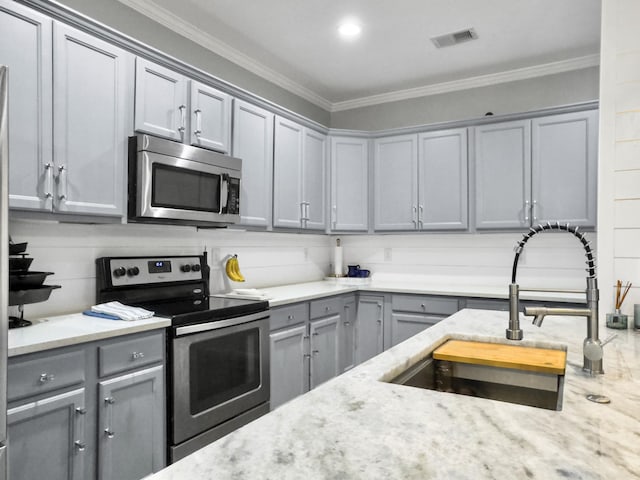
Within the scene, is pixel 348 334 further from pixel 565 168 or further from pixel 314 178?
pixel 565 168

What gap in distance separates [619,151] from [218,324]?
2.18 m

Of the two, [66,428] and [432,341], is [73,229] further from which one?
[432,341]

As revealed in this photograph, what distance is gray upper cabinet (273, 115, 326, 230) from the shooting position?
3.49 metres

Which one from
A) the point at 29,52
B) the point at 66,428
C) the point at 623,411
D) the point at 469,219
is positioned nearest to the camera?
the point at 623,411

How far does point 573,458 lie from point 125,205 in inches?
87.4

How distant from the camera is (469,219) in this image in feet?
12.4

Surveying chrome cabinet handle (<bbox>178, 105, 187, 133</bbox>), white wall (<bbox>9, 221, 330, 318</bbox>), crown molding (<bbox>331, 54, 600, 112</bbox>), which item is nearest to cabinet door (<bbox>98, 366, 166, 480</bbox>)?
white wall (<bbox>9, 221, 330, 318</bbox>)

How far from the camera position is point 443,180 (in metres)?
3.88

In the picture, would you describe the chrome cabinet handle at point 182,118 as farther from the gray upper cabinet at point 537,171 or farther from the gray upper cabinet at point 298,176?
the gray upper cabinet at point 537,171

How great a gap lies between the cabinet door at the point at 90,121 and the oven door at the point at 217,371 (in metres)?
0.78

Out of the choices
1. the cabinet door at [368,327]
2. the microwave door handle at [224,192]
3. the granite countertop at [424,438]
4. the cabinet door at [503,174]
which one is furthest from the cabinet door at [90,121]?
the cabinet door at [503,174]

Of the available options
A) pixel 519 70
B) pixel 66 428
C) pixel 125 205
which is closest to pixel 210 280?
pixel 125 205

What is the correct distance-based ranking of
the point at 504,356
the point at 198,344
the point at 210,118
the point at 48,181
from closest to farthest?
the point at 504,356 < the point at 48,181 < the point at 198,344 < the point at 210,118

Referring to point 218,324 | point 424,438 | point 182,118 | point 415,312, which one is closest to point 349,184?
point 415,312
